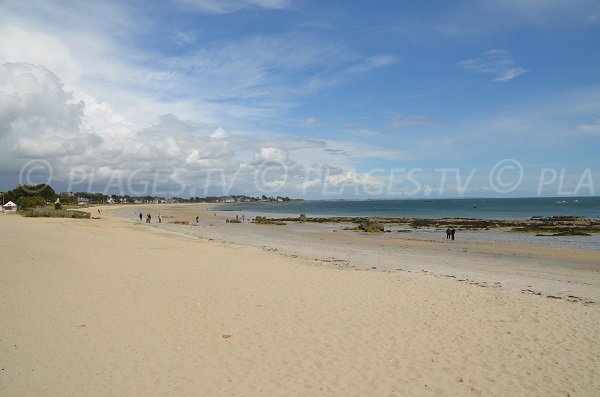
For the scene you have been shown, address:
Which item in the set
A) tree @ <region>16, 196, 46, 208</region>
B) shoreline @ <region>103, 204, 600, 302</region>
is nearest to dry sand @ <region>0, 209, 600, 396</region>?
shoreline @ <region>103, 204, 600, 302</region>

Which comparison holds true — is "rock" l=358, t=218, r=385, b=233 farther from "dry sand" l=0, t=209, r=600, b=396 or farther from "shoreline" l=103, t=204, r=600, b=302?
"dry sand" l=0, t=209, r=600, b=396

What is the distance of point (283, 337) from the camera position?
8.10m

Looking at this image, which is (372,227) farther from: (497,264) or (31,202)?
(31,202)

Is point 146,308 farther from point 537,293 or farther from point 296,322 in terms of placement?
point 537,293

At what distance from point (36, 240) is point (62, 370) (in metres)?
21.0

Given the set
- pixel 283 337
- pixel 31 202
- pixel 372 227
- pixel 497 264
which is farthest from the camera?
pixel 31 202

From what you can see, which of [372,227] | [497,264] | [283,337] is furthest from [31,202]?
[283,337]

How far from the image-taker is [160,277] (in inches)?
538

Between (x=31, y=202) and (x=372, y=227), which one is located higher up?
(x=31, y=202)

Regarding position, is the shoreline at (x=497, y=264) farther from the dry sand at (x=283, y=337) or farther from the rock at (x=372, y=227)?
the rock at (x=372, y=227)

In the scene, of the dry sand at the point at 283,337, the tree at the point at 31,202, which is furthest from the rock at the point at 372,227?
the tree at the point at 31,202

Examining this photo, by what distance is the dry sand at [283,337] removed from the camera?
6176mm

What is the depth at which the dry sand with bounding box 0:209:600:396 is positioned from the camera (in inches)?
243

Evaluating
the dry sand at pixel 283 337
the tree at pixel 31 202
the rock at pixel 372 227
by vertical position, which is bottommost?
the dry sand at pixel 283 337
